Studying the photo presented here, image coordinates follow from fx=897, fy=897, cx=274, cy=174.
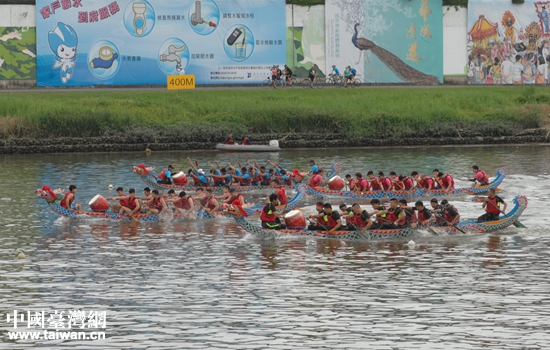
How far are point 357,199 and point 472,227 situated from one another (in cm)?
912

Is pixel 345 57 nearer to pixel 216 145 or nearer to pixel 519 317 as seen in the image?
pixel 216 145

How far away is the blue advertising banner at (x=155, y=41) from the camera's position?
68.9 metres

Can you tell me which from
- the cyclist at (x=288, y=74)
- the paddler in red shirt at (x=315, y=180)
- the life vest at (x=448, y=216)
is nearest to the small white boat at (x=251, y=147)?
the cyclist at (x=288, y=74)

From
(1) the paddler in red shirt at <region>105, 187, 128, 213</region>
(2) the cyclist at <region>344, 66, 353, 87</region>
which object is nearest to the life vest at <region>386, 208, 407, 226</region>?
(1) the paddler in red shirt at <region>105, 187, 128, 213</region>

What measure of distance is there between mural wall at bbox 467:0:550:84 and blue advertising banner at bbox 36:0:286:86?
15785mm

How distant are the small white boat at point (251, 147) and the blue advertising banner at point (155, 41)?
1623 centimetres

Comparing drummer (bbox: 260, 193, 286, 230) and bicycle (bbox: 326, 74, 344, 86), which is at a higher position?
bicycle (bbox: 326, 74, 344, 86)

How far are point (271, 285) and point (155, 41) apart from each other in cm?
4943

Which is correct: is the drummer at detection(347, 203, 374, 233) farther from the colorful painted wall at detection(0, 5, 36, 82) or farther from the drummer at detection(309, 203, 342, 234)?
the colorful painted wall at detection(0, 5, 36, 82)

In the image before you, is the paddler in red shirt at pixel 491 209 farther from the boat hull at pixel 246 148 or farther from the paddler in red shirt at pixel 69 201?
the boat hull at pixel 246 148

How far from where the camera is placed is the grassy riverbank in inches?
2269

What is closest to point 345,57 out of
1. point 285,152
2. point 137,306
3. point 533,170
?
point 285,152

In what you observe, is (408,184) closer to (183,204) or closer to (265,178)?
(265,178)

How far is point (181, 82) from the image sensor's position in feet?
212
